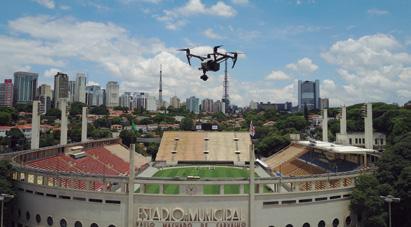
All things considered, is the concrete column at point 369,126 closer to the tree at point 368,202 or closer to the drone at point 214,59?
the tree at point 368,202

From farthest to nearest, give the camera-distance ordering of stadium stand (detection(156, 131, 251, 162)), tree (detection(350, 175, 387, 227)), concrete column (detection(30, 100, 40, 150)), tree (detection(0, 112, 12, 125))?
tree (detection(0, 112, 12, 125)) → stadium stand (detection(156, 131, 251, 162)) → concrete column (detection(30, 100, 40, 150)) → tree (detection(350, 175, 387, 227))

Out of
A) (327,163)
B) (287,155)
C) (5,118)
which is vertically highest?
(5,118)

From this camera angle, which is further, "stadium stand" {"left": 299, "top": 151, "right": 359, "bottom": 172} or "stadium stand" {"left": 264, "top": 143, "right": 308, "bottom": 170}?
"stadium stand" {"left": 264, "top": 143, "right": 308, "bottom": 170}

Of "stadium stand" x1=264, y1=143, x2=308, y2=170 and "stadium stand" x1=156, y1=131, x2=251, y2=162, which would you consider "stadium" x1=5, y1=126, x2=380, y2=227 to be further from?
"stadium stand" x1=156, y1=131, x2=251, y2=162

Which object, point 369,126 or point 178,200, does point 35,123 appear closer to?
point 178,200

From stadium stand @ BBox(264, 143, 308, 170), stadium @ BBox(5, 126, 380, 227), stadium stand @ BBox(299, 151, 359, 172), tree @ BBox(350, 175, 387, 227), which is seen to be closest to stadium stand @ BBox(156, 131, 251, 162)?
stadium stand @ BBox(264, 143, 308, 170)

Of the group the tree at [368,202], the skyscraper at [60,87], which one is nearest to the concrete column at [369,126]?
the tree at [368,202]

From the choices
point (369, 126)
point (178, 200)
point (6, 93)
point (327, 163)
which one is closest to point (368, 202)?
point (178, 200)
